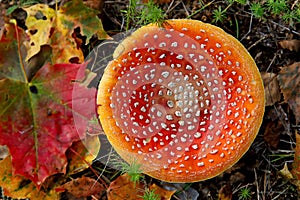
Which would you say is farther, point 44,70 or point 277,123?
point 277,123

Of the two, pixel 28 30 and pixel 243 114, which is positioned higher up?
pixel 28 30

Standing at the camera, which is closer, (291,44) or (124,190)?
(124,190)

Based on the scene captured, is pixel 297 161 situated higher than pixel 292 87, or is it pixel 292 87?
pixel 292 87

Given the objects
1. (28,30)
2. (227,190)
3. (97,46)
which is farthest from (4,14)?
(227,190)

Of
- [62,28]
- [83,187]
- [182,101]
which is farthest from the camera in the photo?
[83,187]

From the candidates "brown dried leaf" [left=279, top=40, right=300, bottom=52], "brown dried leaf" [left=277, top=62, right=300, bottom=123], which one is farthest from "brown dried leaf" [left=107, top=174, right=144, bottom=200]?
"brown dried leaf" [left=279, top=40, right=300, bottom=52]

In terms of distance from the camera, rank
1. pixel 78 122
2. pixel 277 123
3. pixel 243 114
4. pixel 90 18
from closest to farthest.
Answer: pixel 243 114, pixel 78 122, pixel 90 18, pixel 277 123

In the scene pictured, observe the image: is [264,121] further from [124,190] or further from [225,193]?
[124,190]

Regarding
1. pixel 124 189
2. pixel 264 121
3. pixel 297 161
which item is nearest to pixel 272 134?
pixel 264 121

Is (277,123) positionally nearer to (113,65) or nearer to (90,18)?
(113,65)
